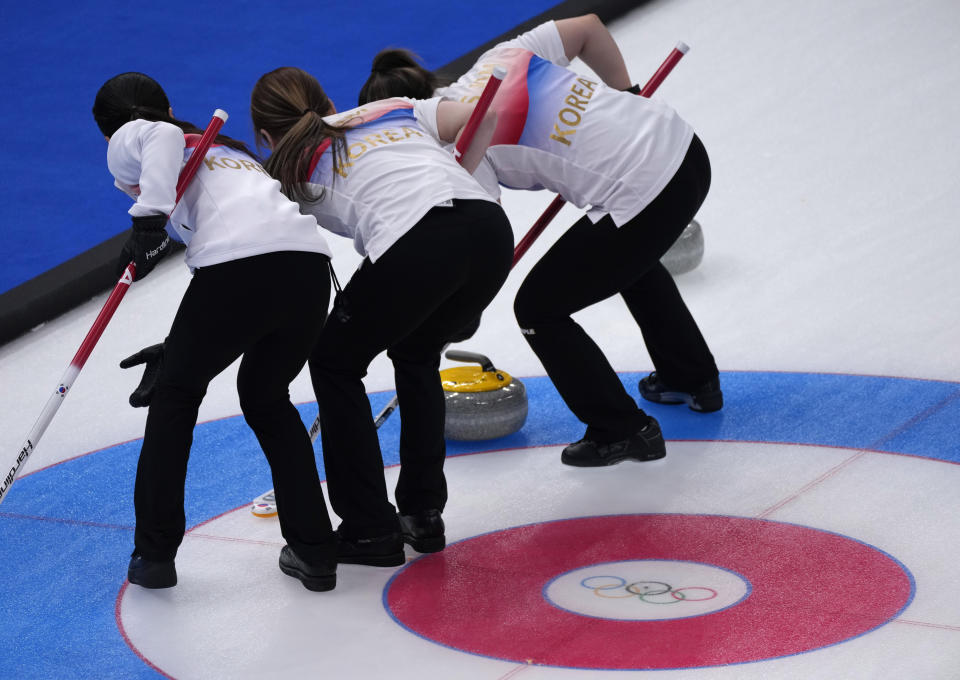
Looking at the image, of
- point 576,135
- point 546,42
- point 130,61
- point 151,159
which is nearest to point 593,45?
point 546,42

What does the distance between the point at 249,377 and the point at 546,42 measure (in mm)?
1560

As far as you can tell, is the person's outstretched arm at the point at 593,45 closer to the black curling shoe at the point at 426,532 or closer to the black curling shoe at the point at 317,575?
the black curling shoe at the point at 426,532

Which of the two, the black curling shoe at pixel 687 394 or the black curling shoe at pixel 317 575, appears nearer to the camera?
the black curling shoe at pixel 317 575

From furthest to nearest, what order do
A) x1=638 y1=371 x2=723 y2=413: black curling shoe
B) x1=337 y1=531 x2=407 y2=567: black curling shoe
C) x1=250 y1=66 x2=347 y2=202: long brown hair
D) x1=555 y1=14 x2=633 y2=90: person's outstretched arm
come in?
1. x1=638 y1=371 x2=723 y2=413: black curling shoe
2. x1=555 y1=14 x2=633 y2=90: person's outstretched arm
3. x1=337 y1=531 x2=407 y2=567: black curling shoe
4. x1=250 y1=66 x2=347 y2=202: long brown hair

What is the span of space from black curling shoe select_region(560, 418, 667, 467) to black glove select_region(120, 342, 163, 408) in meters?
1.41

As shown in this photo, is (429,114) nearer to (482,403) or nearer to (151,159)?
(151,159)

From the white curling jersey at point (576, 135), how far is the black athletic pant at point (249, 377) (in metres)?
0.78

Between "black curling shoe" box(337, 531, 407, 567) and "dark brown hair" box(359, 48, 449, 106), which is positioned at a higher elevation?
"dark brown hair" box(359, 48, 449, 106)

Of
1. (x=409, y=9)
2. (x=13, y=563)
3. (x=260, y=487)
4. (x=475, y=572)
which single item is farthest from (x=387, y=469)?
(x=409, y=9)

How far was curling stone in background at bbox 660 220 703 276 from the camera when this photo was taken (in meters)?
5.69

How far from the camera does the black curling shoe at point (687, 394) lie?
457 cm

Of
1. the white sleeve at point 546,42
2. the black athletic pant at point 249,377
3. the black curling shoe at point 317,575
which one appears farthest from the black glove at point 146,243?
the white sleeve at point 546,42

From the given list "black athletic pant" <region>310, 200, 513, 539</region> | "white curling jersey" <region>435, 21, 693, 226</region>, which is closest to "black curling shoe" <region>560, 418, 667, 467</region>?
"black athletic pant" <region>310, 200, 513, 539</region>

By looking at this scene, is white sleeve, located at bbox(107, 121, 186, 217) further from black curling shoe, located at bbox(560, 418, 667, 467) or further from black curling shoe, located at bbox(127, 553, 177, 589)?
black curling shoe, located at bbox(560, 418, 667, 467)
